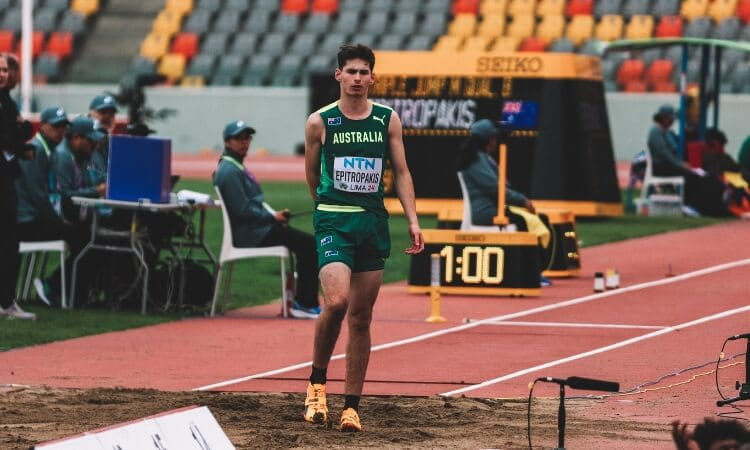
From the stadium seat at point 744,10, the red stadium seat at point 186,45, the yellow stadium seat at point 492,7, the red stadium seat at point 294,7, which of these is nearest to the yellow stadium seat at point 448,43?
the yellow stadium seat at point 492,7

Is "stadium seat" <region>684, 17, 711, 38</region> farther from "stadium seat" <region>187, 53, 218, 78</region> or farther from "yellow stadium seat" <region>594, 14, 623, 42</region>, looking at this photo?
"stadium seat" <region>187, 53, 218, 78</region>

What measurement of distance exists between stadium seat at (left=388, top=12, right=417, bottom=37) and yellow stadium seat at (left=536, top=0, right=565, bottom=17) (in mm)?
3674

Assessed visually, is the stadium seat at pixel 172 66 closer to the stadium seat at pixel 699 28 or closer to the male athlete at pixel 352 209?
the stadium seat at pixel 699 28

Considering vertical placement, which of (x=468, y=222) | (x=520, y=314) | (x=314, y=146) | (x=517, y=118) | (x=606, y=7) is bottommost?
(x=520, y=314)

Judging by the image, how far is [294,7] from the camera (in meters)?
55.1

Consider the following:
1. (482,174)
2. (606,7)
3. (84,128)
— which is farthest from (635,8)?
(84,128)

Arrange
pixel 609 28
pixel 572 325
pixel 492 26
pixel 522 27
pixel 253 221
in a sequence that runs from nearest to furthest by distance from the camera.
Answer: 1. pixel 572 325
2. pixel 253 221
3. pixel 609 28
4. pixel 522 27
5. pixel 492 26

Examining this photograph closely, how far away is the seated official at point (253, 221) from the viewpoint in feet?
49.2

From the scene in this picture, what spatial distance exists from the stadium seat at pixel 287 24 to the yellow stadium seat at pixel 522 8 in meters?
6.86

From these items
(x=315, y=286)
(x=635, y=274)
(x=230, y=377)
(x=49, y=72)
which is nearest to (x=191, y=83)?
(x=49, y=72)

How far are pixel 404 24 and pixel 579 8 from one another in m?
5.14

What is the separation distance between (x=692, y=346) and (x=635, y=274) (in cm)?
606

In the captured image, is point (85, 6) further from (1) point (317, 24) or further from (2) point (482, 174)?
(2) point (482, 174)

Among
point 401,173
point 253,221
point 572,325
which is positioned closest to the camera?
point 401,173
